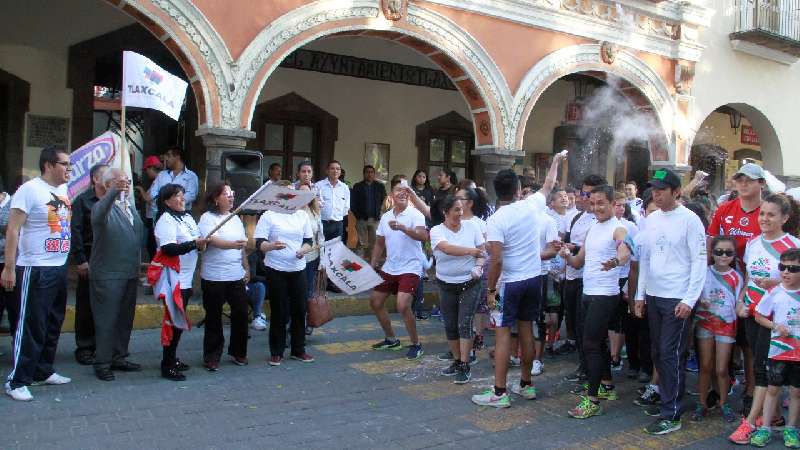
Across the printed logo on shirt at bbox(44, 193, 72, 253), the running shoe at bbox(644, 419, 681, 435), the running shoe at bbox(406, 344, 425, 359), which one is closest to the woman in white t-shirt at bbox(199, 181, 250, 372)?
the printed logo on shirt at bbox(44, 193, 72, 253)

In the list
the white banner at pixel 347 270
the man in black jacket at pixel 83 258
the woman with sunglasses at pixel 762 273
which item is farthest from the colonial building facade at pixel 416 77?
the woman with sunglasses at pixel 762 273

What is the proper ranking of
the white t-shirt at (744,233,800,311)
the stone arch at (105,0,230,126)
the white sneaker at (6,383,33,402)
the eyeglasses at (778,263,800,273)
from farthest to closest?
1. the stone arch at (105,0,230,126)
2. the white sneaker at (6,383,33,402)
3. the white t-shirt at (744,233,800,311)
4. the eyeglasses at (778,263,800,273)

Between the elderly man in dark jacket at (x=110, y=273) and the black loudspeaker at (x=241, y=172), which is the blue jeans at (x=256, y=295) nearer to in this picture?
the black loudspeaker at (x=241, y=172)

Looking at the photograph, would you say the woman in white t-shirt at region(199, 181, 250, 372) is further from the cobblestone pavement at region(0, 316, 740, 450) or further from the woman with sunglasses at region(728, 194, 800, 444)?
the woman with sunglasses at region(728, 194, 800, 444)

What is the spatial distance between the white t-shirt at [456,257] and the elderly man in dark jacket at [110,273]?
255 cm

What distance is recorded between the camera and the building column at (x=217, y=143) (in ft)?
27.6

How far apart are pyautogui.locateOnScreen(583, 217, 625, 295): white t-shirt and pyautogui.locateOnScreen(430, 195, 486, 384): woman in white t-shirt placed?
98 centimetres

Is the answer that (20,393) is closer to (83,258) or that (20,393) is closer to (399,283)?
(83,258)

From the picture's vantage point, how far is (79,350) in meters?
6.01

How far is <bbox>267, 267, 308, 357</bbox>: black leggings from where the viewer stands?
6.16 meters

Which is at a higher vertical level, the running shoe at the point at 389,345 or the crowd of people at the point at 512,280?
the crowd of people at the point at 512,280

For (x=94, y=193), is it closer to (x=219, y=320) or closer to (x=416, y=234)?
(x=219, y=320)

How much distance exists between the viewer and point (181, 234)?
564cm

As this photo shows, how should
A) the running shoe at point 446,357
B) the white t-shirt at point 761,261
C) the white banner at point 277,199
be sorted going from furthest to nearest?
the running shoe at point 446,357
the white banner at point 277,199
the white t-shirt at point 761,261
